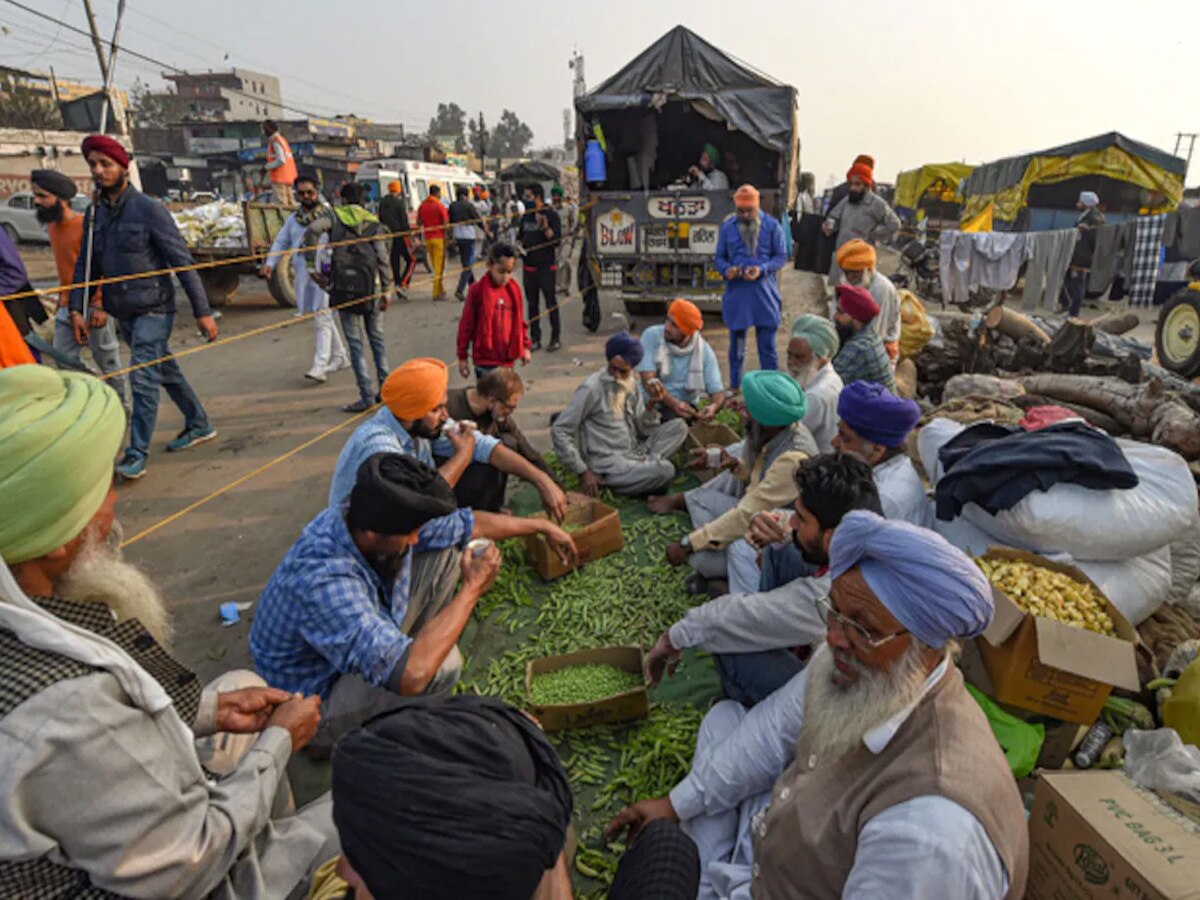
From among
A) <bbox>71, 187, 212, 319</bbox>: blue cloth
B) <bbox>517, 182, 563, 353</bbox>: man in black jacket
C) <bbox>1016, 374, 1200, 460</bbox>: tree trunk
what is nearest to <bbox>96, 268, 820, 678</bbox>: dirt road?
<bbox>517, 182, 563, 353</bbox>: man in black jacket

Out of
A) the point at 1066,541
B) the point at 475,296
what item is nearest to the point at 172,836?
the point at 1066,541

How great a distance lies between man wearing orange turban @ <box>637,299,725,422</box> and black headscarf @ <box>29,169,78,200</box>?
4.91 metres

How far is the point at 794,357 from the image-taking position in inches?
192

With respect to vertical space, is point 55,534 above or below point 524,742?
above

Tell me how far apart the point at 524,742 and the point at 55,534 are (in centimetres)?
121

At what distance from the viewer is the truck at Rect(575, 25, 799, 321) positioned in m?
9.56

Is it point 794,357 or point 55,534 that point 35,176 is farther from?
point 794,357

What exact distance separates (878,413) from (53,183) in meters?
6.48

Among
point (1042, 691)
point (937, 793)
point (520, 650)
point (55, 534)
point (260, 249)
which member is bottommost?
point (520, 650)

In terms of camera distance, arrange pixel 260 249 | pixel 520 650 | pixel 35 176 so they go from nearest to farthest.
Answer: pixel 520 650 → pixel 35 176 → pixel 260 249

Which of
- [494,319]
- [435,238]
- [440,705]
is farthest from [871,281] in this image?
[435,238]

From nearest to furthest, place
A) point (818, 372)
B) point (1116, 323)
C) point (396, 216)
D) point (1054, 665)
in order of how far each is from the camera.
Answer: point (1054, 665) < point (818, 372) < point (1116, 323) < point (396, 216)

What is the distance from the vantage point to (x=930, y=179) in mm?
27547

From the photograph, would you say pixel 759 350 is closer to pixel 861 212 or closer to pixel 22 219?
pixel 861 212
